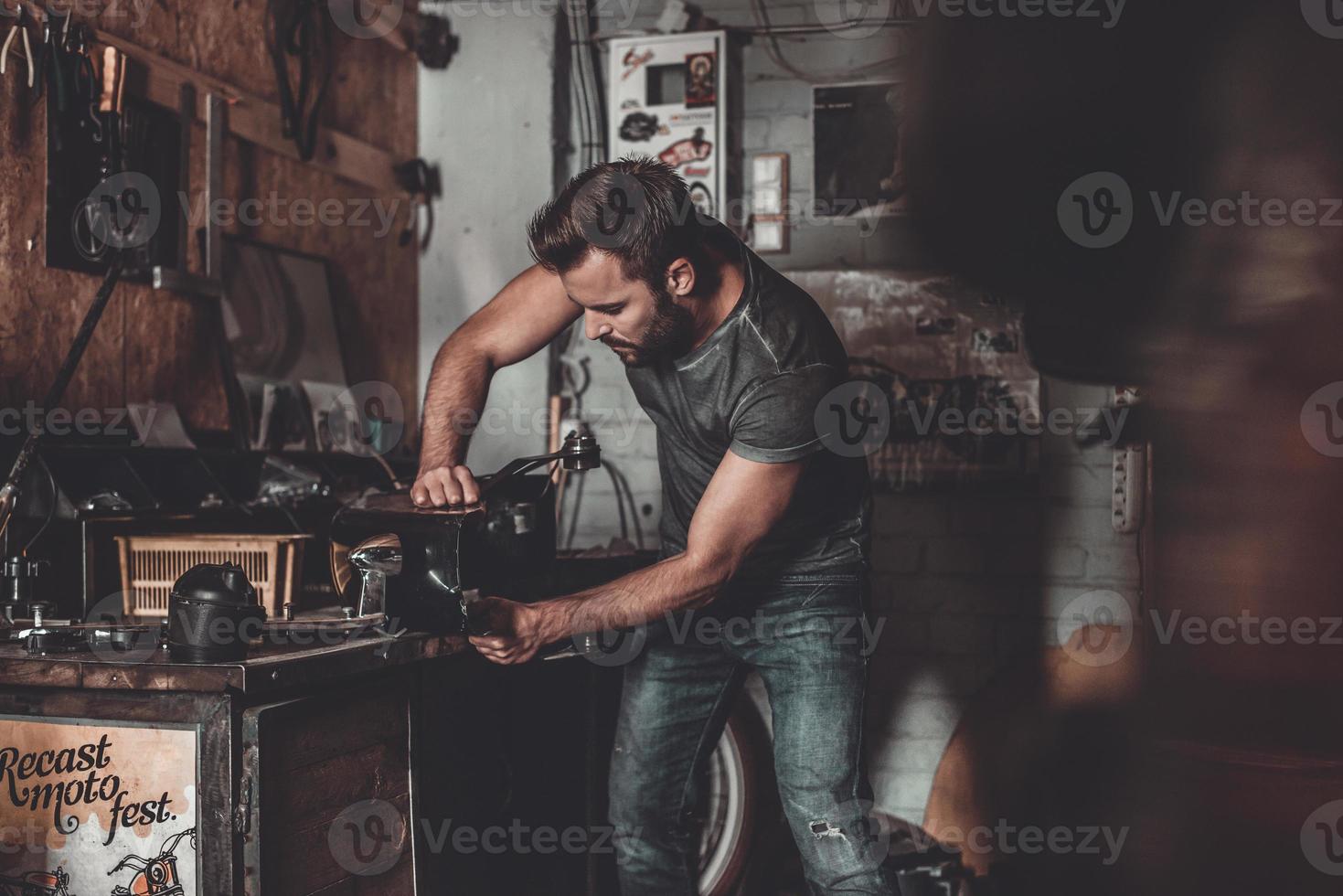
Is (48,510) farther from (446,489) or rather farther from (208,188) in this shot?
(208,188)

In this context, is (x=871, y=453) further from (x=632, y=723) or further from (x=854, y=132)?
(x=632, y=723)

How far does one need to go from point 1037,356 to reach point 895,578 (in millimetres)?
700

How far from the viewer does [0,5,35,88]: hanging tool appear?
2041mm

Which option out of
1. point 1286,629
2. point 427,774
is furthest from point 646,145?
point 1286,629

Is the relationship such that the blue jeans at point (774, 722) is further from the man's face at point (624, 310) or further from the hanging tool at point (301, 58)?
the hanging tool at point (301, 58)

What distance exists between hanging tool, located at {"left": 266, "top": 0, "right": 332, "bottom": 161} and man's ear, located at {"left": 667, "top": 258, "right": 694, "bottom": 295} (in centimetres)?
157

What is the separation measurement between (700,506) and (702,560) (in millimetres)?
85

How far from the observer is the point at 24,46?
82.0 inches

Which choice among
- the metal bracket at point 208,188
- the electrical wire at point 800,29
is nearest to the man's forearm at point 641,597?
the metal bracket at point 208,188

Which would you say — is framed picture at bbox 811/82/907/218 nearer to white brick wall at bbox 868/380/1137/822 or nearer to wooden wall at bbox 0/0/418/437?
white brick wall at bbox 868/380/1137/822

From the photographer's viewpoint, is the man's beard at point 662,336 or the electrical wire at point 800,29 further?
the electrical wire at point 800,29

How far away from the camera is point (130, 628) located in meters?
1.53

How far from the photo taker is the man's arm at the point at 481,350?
1.92 metres

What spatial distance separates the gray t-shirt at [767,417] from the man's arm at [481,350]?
0.63ft
